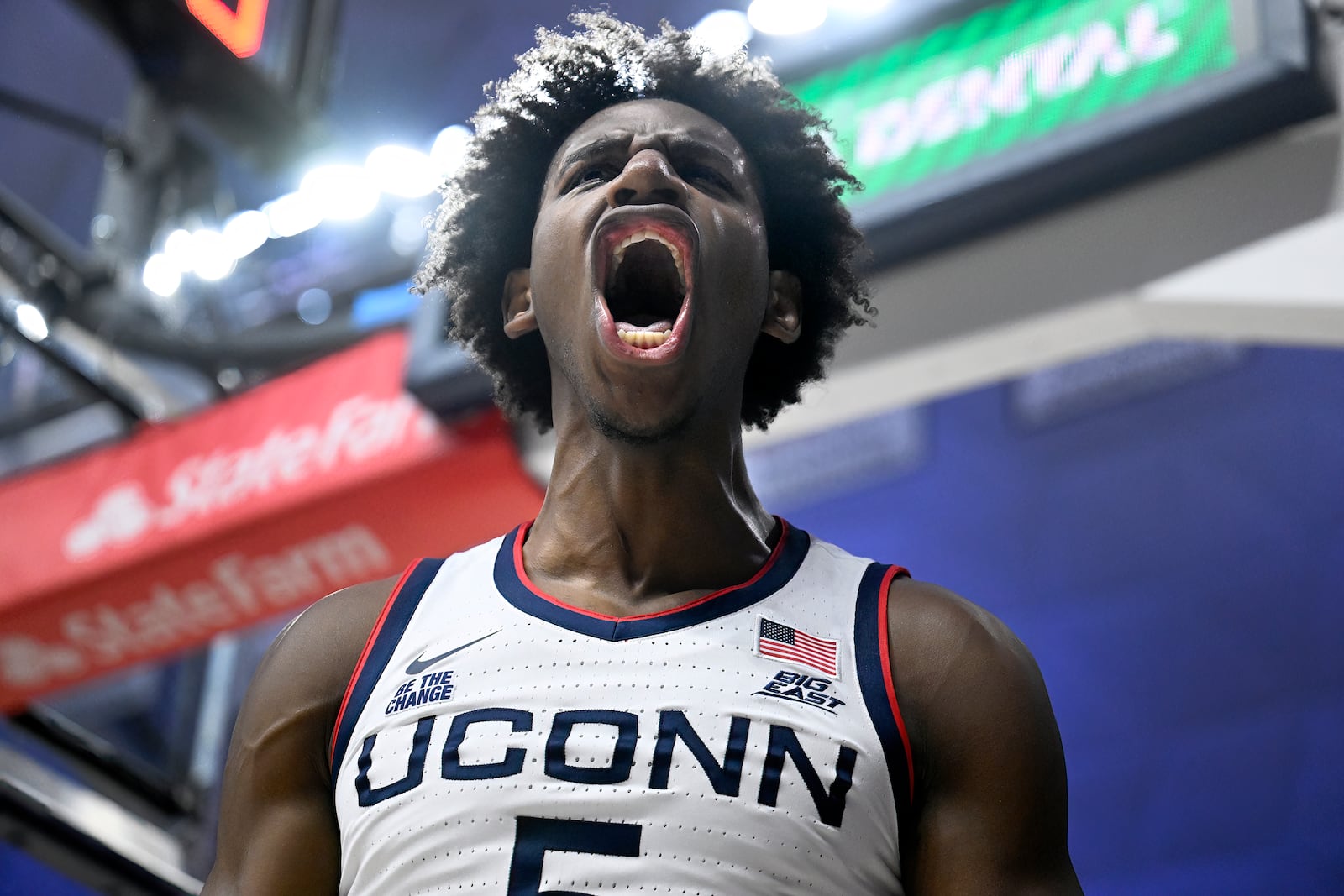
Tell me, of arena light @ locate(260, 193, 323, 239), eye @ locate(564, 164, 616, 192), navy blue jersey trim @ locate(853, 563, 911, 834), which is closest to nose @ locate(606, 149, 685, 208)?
eye @ locate(564, 164, 616, 192)

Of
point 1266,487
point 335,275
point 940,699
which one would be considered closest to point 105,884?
point 940,699

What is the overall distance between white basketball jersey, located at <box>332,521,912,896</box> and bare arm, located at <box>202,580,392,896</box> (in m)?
0.04

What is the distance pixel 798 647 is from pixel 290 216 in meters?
5.96

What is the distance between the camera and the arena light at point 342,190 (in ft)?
16.0

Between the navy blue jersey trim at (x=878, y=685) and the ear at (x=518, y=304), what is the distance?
0.58m

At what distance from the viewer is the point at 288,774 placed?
148 centimetres

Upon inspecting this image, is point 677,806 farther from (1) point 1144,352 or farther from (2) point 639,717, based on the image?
(1) point 1144,352

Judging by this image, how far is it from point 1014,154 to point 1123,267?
0.34 m

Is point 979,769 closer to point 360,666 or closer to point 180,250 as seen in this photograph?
point 360,666

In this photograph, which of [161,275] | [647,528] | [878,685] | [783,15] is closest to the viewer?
[878,685]

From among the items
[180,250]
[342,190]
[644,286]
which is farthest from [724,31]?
[644,286]

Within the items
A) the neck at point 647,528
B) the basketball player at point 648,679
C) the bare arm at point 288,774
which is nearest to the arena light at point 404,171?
the basketball player at point 648,679

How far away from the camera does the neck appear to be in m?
1.58

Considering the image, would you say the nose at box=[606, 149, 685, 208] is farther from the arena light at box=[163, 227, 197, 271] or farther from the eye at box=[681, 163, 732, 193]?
the arena light at box=[163, 227, 197, 271]
